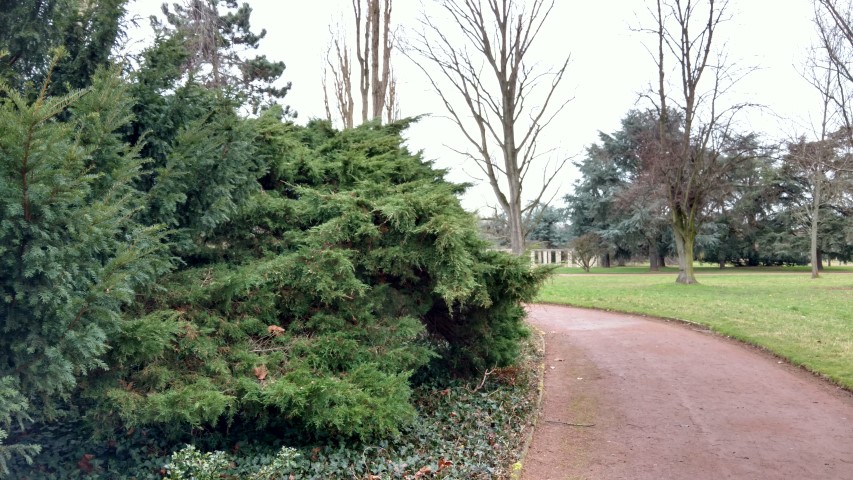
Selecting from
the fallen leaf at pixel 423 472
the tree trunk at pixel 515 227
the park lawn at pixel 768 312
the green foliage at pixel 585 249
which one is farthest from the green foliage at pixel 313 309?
the green foliage at pixel 585 249

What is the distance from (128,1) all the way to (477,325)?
4.53m

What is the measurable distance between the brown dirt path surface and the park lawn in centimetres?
54

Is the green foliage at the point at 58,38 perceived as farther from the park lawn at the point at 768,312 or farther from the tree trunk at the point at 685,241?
the tree trunk at the point at 685,241

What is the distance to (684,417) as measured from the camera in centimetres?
682

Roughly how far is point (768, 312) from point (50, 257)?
1592cm

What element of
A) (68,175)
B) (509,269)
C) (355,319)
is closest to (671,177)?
(509,269)

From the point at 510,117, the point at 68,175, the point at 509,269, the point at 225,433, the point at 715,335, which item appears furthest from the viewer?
the point at 510,117

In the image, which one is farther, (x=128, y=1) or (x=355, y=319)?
A: (x=355, y=319)

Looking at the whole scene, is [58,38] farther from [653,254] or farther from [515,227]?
[653,254]

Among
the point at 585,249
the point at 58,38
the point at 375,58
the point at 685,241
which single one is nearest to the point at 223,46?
the point at 375,58

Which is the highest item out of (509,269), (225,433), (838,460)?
(509,269)

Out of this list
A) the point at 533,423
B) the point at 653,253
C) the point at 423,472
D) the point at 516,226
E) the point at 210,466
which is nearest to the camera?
the point at 210,466

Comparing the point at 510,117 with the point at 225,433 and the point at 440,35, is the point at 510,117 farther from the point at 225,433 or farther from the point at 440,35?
the point at 225,433

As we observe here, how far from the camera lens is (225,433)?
4.79m
